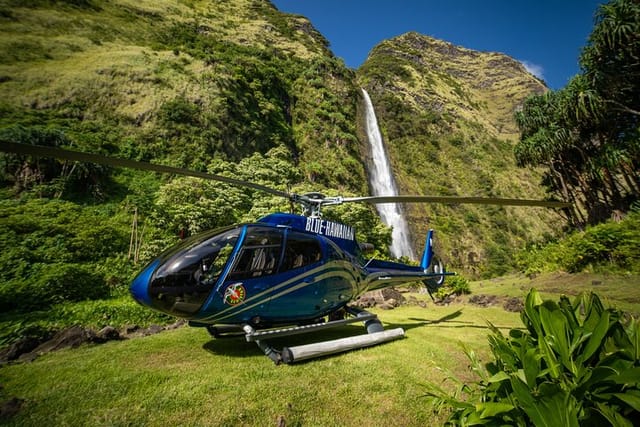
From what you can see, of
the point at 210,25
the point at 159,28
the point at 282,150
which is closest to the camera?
the point at 282,150

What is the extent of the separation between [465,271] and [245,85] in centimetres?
3591

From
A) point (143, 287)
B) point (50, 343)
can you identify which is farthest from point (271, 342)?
point (50, 343)

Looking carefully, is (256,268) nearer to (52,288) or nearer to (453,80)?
(52,288)

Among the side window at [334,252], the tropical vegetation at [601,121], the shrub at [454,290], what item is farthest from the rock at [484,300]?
the tropical vegetation at [601,121]

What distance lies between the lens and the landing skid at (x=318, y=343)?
4.50m

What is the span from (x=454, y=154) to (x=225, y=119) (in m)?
44.6

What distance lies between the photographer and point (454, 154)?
5538cm

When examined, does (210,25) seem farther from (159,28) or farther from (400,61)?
(400,61)

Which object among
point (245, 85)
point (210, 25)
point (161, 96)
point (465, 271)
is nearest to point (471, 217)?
point (465, 271)

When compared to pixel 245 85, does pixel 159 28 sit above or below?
above

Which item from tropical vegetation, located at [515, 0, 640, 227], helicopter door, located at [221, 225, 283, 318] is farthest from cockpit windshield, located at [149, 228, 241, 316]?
tropical vegetation, located at [515, 0, 640, 227]

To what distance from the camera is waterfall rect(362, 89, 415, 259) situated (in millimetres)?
36531

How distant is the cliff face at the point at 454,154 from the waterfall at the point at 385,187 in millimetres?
2208

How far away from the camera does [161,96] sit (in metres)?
26.2
